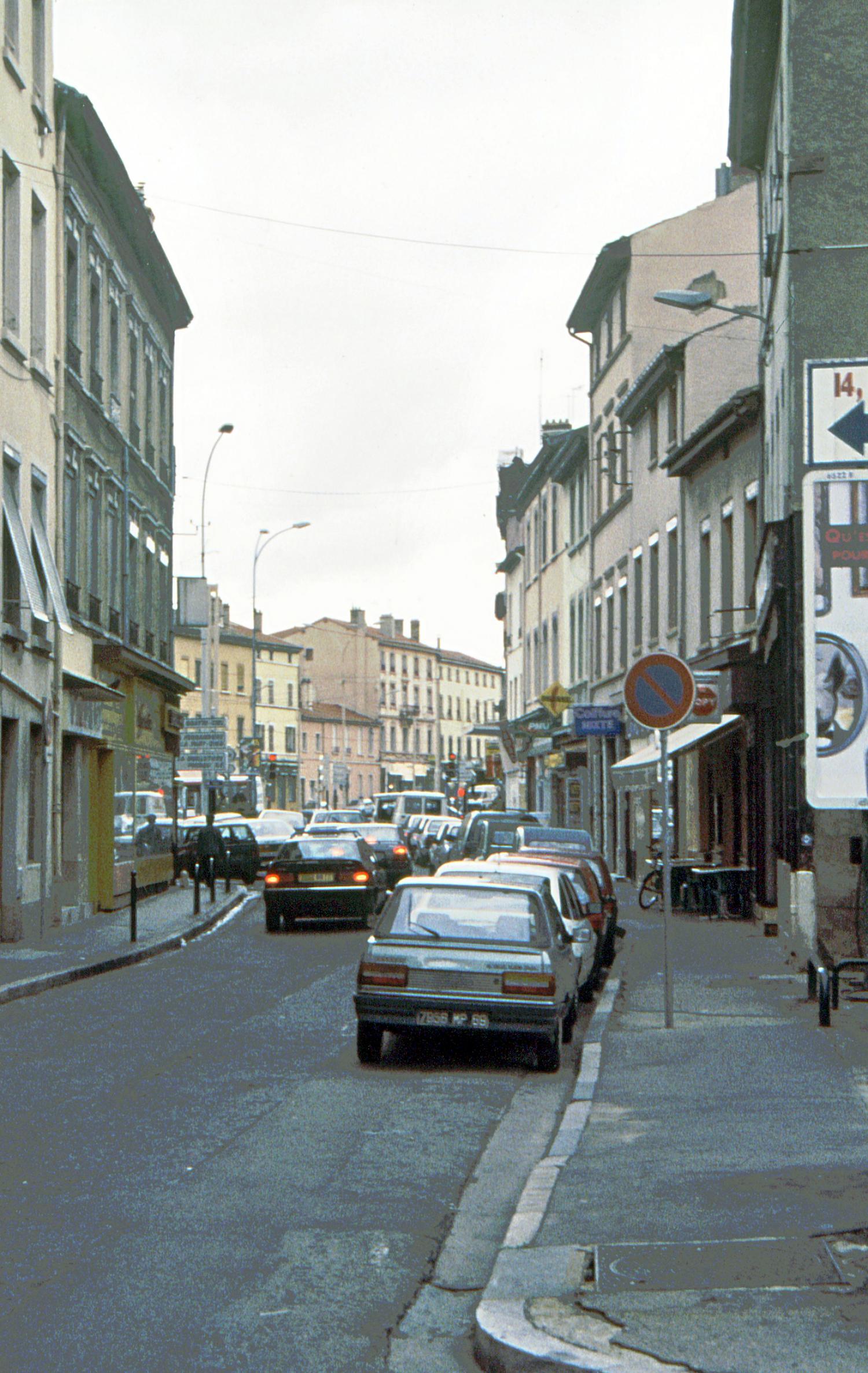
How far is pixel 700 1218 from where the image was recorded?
23.9 feet

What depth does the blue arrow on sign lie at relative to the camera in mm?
8227

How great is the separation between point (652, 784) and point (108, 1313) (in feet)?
86.0

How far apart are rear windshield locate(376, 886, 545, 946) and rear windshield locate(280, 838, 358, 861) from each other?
14.7 metres

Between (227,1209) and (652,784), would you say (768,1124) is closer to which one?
(227,1209)

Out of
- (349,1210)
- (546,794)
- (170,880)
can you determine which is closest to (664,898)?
(349,1210)

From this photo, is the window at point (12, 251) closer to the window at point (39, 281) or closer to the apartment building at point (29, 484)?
the apartment building at point (29, 484)

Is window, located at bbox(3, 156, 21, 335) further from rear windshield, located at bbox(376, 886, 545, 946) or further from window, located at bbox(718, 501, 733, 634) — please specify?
rear windshield, located at bbox(376, 886, 545, 946)

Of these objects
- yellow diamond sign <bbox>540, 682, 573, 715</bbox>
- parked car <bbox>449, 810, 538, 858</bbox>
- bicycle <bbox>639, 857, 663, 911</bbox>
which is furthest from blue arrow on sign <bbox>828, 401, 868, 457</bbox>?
yellow diamond sign <bbox>540, 682, 573, 715</bbox>

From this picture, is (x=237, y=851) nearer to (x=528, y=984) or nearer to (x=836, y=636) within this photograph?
(x=528, y=984)

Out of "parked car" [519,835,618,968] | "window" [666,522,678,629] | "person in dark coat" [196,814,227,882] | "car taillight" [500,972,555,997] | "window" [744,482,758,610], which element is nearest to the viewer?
"car taillight" [500,972,555,997]

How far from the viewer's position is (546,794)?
6050 centimetres

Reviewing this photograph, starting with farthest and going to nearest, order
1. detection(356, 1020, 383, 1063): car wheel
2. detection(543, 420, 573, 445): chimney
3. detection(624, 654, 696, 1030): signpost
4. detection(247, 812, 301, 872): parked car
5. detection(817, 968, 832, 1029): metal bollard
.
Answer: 1. detection(543, 420, 573, 445): chimney
2. detection(247, 812, 301, 872): parked car
3. detection(624, 654, 696, 1030): signpost
4. detection(817, 968, 832, 1029): metal bollard
5. detection(356, 1020, 383, 1063): car wheel

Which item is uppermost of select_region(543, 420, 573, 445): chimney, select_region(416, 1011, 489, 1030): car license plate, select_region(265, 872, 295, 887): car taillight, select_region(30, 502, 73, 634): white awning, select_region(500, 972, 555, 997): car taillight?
select_region(543, 420, 573, 445): chimney

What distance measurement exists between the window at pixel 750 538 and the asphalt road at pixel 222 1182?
53.0 feet
